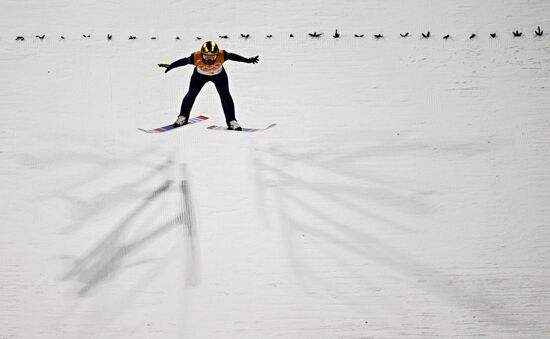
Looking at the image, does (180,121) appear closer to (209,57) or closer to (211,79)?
(211,79)

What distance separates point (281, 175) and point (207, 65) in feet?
3.73

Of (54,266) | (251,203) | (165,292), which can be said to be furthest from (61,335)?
(251,203)

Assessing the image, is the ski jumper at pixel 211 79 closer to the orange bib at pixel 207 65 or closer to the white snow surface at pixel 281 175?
the orange bib at pixel 207 65

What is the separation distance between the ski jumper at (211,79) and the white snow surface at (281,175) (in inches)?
8.5

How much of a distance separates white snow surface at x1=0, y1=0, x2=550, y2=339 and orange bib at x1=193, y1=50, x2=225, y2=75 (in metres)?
0.36

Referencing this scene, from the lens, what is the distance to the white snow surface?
12.8ft

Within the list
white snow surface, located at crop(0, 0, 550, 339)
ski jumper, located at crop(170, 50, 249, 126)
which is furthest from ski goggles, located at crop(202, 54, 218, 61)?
white snow surface, located at crop(0, 0, 550, 339)

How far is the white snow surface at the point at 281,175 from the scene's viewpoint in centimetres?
391

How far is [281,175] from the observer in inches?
170

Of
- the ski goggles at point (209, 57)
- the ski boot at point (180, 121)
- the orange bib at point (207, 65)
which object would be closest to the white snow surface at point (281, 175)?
the ski boot at point (180, 121)

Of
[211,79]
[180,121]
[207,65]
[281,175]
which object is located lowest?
[281,175]

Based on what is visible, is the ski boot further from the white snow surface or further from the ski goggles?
the ski goggles

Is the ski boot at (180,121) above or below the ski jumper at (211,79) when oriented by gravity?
below

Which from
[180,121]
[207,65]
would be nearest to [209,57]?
[207,65]
